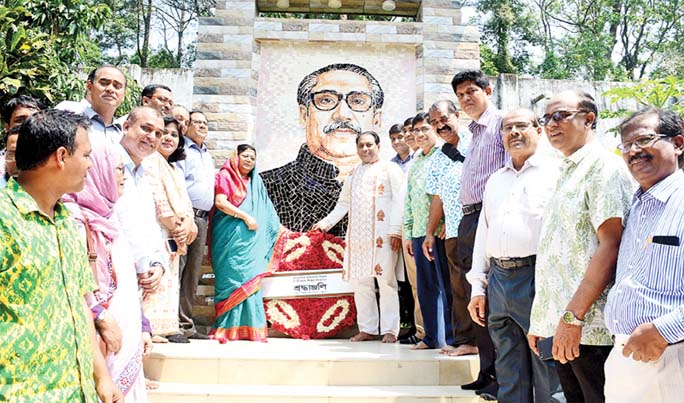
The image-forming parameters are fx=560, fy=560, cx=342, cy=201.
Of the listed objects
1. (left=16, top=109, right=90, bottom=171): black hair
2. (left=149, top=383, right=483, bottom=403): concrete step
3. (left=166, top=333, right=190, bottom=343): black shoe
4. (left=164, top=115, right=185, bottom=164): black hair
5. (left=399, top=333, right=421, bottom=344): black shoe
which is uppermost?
(left=164, top=115, right=185, bottom=164): black hair

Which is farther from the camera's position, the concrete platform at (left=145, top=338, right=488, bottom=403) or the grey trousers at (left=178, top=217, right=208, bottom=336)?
the grey trousers at (left=178, top=217, right=208, bottom=336)

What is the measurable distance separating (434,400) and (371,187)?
1.93 metres

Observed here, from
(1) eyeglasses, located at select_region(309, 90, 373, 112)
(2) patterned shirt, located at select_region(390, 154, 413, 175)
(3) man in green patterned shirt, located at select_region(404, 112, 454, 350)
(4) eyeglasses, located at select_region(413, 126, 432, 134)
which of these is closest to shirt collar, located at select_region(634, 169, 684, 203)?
(3) man in green patterned shirt, located at select_region(404, 112, 454, 350)

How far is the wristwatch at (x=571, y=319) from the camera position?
1.82 meters

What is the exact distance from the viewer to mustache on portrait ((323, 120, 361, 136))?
227 inches

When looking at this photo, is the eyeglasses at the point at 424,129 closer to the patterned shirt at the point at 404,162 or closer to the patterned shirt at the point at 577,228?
the patterned shirt at the point at 404,162

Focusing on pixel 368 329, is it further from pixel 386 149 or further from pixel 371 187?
pixel 386 149

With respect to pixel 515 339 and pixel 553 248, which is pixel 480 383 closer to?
pixel 515 339

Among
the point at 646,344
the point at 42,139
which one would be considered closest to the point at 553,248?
the point at 646,344

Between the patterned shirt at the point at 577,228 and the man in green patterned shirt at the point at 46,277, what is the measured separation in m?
1.48

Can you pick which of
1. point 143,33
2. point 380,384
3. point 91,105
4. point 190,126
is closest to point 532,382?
point 380,384

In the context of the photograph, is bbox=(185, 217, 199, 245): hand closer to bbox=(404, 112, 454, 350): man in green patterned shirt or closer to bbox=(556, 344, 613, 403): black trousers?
bbox=(404, 112, 454, 350): man in green patterned shirt

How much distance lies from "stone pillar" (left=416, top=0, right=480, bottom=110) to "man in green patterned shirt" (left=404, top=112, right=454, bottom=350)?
192cm

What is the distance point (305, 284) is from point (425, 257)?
1316mm
